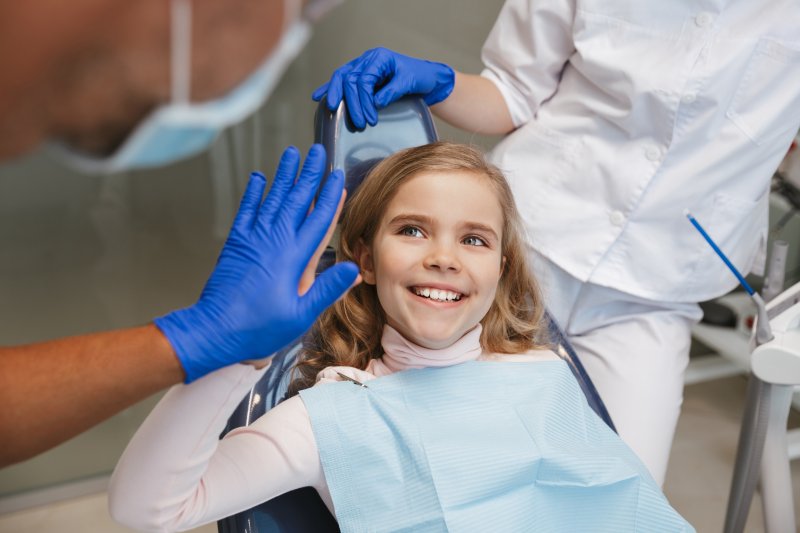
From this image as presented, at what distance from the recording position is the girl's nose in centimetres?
116

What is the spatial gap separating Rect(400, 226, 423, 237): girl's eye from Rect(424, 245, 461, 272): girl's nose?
0.16ft

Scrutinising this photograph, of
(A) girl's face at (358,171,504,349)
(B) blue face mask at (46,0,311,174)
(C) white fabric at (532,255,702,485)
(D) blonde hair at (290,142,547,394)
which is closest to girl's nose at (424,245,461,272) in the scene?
(A) girl's face at (358,171,504,349)

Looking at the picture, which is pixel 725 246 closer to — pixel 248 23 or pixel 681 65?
pixel 681 65

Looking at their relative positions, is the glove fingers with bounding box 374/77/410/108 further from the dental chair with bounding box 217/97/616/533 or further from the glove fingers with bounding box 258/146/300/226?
the glove fingers with bounding box 258/146/300/226

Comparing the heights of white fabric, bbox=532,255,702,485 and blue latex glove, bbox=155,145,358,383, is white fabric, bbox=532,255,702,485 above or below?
below

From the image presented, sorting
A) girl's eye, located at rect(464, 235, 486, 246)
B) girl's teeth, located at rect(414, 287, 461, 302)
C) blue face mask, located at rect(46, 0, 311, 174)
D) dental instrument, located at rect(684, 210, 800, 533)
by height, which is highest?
blue face mask, located at rect(46, 0, 311, 174)

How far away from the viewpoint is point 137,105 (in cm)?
37

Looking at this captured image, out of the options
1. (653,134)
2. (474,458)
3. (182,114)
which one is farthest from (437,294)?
(182,114)

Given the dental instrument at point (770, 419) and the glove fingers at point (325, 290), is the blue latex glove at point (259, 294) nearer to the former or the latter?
the glove fingers at point (325, 290)

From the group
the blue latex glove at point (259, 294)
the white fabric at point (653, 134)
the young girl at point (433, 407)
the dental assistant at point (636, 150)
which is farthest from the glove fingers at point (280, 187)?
the white fabric at point (653, 134)

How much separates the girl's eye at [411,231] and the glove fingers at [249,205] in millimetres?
339

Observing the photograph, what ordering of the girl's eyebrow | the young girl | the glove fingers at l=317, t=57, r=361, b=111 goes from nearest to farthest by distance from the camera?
the young girl
the girl's eyebrow
the glove fingers at l=317, t=57, r=361, b=111

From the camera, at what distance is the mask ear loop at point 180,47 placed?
14.4 inches

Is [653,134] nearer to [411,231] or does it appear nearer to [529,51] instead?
[529,51]
